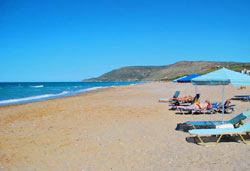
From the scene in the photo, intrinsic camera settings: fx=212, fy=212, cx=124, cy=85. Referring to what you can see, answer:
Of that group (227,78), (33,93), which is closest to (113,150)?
(227,78)

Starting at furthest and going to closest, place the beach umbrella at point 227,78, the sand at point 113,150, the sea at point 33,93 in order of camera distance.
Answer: the sea at point 33,93 < the beach umbrella at point 227,78 < the sand at point 113,150

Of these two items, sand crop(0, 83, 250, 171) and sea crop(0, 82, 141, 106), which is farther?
sea crop(0, 82, 141, 106)

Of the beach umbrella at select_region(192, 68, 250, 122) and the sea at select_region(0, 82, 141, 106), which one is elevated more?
the beach umbrella at select_region(192, 68, 250, 122)

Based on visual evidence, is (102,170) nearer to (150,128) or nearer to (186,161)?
(186,161)

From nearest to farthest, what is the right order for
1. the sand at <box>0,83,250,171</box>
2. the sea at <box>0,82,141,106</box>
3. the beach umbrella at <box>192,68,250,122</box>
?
the sand at <box>0,83,250,171</box>, the beach umbrella at <box>192,68,250,122</box>, the sea at <box>0,82,141,106</box>

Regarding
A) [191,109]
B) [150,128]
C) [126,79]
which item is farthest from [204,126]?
[126,79]

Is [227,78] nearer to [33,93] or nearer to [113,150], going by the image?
[113,150]

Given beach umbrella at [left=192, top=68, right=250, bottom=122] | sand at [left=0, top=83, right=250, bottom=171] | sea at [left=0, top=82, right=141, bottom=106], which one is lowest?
sand at [left=0, top=83, right=250, bottom=171]

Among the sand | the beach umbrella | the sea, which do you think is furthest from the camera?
the sea

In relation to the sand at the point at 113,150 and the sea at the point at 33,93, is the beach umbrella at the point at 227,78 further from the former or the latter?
the sea at the point at 33,93

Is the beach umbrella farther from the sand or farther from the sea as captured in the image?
the sea

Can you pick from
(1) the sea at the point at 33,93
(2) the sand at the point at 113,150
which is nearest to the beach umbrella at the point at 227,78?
(2) the sand at the point at 113,150

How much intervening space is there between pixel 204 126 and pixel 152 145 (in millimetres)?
2626

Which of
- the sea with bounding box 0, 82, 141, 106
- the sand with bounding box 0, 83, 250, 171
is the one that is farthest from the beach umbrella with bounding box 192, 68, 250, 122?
the sea with bounding box 0, 82, 141, 106
